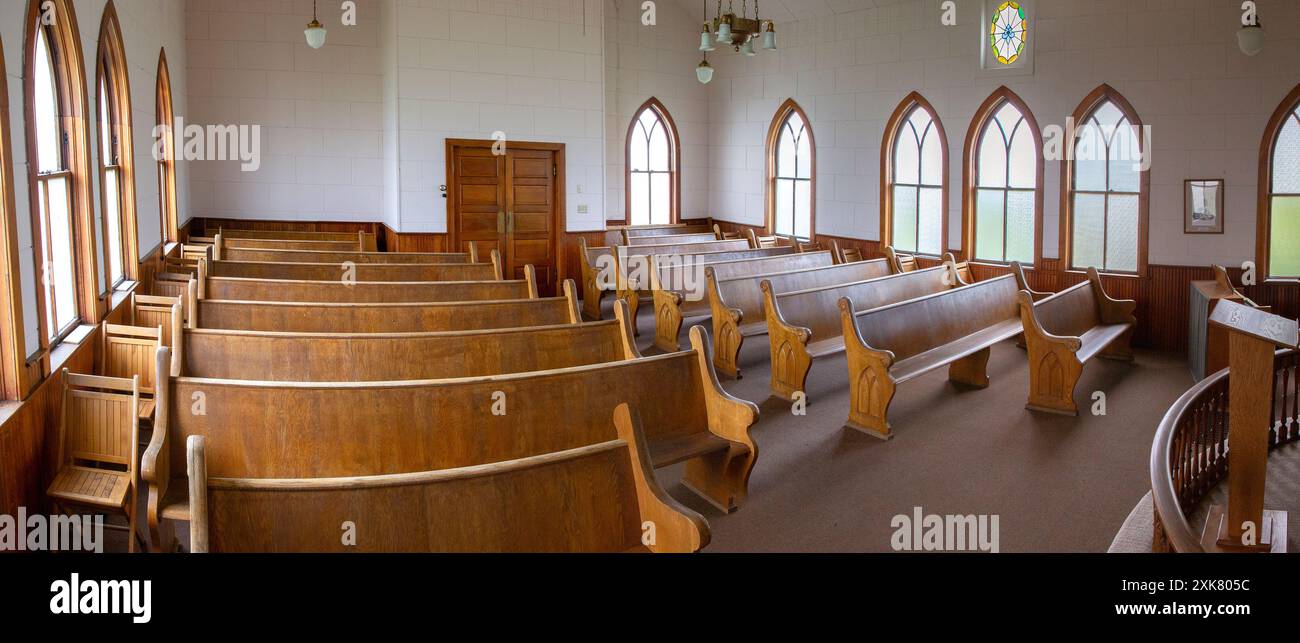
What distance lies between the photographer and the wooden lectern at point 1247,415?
11.2 feet

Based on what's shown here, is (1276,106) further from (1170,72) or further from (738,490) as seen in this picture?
(738,490)

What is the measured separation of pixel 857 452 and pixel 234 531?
3.93m

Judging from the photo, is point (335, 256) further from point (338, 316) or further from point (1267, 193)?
point (1267, 193)

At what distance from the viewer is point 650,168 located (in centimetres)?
1380

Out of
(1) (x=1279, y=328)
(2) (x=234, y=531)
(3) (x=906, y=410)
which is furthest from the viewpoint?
(3) (x=906, y=410)

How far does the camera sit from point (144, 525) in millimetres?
4266

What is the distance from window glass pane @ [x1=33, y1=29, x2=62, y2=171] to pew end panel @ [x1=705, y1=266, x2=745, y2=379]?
4.42 m

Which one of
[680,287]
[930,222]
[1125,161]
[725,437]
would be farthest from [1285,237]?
[725,437]

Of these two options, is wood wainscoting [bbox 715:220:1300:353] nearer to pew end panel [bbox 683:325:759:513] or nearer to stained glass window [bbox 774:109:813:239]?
stained glass window [bbox 774:109:813:239]

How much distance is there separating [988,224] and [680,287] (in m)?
3.78

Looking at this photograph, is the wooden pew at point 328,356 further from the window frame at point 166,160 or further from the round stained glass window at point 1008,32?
the round stained glass window at point 1008,32

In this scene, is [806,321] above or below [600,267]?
below
